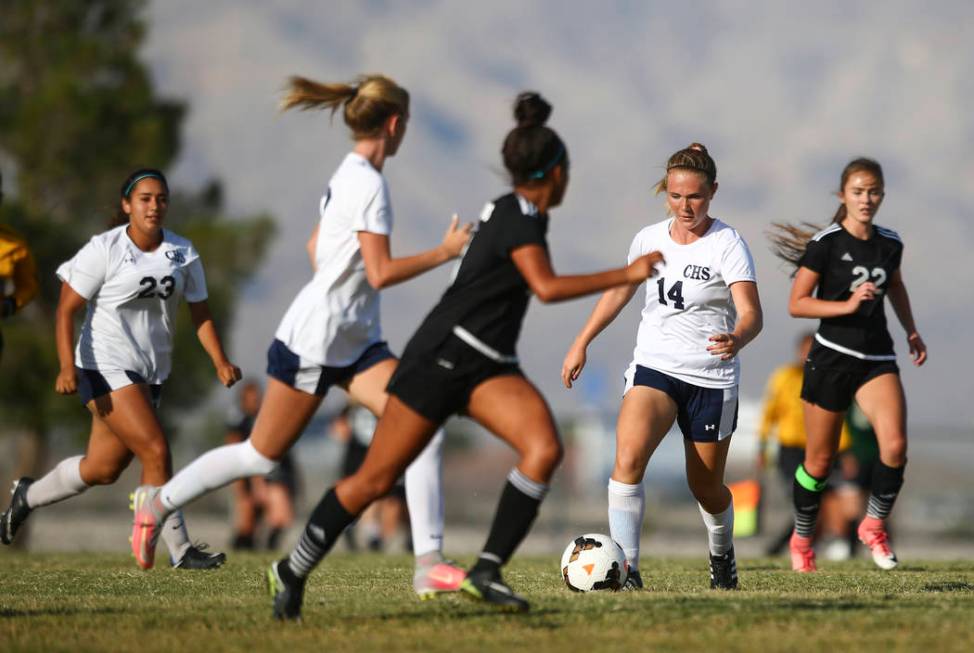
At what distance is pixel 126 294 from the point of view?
312 inches

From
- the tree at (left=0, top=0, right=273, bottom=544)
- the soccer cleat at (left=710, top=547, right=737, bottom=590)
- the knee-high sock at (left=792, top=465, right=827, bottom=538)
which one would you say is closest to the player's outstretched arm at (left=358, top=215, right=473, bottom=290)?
the soccer cleat at (left=710, top=547, right=737, bottom=590)

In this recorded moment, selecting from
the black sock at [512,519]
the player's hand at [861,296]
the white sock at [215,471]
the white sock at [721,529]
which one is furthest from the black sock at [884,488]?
the white sock at [215,471]

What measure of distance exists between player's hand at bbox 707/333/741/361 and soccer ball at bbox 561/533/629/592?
1206mm

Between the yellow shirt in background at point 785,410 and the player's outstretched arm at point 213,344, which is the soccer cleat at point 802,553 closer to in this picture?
the player's outstretched arm at point 213,344

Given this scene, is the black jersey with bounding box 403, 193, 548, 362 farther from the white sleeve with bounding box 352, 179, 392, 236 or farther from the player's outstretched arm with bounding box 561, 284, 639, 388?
the player's outstretched arm with bounding box 561, 284, 639, 388

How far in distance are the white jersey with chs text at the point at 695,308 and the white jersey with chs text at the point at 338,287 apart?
201 centimetres

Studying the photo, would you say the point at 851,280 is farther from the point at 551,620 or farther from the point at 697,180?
the point at 551,620

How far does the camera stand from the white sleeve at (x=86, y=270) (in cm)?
→ 784

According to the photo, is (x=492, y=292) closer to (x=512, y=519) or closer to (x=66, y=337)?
(x=512, y=519)

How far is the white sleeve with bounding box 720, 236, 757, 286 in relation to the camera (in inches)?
279

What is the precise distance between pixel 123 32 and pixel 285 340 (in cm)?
2581

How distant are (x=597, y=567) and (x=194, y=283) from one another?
119 inches

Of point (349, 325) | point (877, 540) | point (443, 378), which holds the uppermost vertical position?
point (349, 325)

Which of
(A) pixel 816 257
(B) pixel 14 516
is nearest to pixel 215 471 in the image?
(B) pixel 14 516
